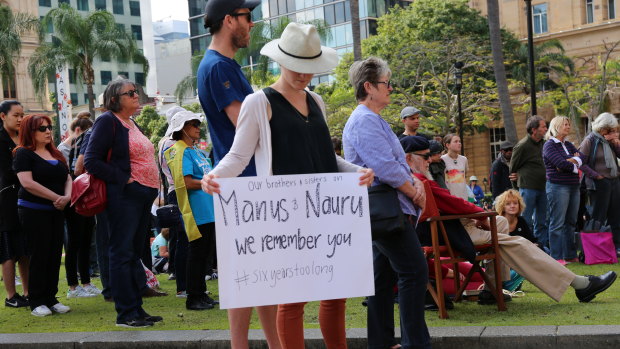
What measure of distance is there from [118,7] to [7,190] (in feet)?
346

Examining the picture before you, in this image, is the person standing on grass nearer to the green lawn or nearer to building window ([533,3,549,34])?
the green lawn

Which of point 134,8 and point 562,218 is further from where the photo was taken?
point 134,8

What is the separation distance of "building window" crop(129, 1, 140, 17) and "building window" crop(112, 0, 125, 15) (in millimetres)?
1220

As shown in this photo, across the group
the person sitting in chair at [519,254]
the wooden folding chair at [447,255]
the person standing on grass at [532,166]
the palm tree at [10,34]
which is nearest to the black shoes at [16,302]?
the wooden folding chair at [447,255]

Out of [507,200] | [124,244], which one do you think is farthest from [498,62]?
[124,244]

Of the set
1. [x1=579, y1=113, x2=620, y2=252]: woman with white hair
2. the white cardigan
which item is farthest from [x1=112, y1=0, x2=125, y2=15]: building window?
the white cardigan

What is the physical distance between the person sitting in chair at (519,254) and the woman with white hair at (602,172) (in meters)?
4.84

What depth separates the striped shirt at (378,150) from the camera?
5652mm

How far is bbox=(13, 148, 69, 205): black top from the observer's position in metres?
8.28

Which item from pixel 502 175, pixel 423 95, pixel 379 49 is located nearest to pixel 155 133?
pixel 379 49

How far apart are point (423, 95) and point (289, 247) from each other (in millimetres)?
40678

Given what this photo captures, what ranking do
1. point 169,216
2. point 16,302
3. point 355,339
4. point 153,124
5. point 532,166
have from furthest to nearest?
1. point 153,124
2. point 532,166
3. point 169,216
4. point 16,302
5. point 355,339

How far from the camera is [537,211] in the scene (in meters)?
12.3

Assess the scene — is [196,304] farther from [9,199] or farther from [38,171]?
[9,199]
